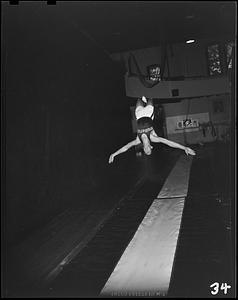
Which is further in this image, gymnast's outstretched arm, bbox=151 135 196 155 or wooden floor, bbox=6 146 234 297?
gymnast's outstretched arm, bbox=151 135 196 155

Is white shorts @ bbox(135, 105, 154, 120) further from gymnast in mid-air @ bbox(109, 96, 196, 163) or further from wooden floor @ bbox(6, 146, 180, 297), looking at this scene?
wooden floor @ bbox(6, 146, 180, 297)

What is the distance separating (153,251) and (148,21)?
1.28 m

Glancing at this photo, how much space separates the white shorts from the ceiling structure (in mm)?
393

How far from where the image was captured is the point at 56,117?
1995 millimetres

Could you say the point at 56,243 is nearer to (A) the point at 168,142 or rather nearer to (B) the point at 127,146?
(B) the point at 127,146

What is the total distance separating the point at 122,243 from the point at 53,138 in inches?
32.0

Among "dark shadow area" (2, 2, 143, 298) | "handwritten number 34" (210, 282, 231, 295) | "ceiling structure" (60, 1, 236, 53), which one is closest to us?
"handwritten number 34" (210, 282, 231, 295)

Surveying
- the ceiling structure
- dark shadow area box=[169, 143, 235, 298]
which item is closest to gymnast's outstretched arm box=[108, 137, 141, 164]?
dark shadow area box=[169, 143, 235, 298]

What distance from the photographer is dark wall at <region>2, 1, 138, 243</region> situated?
1.75 meters

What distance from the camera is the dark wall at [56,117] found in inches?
68.8

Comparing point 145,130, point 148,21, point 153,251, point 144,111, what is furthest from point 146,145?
point 148,21

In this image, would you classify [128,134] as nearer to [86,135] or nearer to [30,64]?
[86,135]

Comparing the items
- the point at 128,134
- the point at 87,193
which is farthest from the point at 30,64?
the point at 87,193

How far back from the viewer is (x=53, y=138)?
204 cm
